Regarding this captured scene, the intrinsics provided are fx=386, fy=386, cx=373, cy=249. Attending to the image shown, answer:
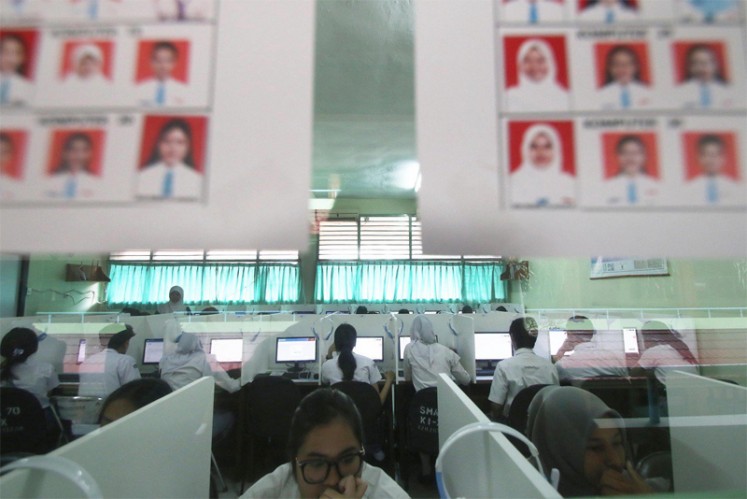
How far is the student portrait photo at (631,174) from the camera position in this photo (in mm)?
416

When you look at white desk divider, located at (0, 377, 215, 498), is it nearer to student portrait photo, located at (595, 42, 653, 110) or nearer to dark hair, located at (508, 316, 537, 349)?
student portrait photo, located at (595, 42, 653, 110)

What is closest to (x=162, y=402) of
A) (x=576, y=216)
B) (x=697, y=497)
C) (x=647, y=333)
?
(x=576, y=216)

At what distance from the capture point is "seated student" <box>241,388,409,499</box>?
96 centimetres

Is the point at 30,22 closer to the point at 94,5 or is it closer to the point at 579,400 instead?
the point at 94,5

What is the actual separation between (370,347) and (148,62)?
376 cm

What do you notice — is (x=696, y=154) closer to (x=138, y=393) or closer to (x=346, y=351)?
(x=138, y=393)

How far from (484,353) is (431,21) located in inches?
154

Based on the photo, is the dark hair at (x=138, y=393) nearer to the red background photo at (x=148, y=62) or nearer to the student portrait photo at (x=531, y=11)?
the red background photo at (x=148, y=62)

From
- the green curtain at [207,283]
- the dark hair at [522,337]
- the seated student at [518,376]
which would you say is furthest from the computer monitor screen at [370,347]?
the green curtain at [207,283]

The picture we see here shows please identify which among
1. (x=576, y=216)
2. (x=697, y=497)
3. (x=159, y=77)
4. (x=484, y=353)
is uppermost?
(x=159, y=77)

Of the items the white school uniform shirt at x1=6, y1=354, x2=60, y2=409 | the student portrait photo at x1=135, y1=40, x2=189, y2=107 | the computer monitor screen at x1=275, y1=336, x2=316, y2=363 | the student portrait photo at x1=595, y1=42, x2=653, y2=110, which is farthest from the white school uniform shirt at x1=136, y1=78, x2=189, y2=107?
the computer monitor screen at x1=275, y1=336, x2=316, y2=363

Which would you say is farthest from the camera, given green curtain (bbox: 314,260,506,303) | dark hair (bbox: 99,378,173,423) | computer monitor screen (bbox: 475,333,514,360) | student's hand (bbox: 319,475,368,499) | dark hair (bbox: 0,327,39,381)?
green curtain (bbox: 314,260,506,303)

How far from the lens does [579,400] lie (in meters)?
1.24

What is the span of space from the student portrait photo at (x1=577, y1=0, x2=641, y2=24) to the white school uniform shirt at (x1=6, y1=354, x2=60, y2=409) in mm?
3521
